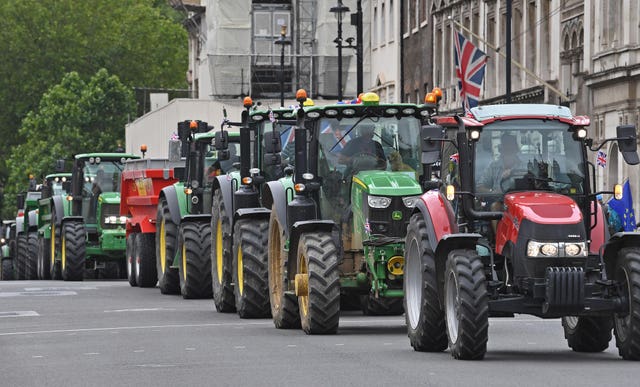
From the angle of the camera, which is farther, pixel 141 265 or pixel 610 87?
pixel 610 87

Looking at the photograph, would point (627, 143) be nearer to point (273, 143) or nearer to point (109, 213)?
point (273, 143)

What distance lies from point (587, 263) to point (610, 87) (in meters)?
31.9

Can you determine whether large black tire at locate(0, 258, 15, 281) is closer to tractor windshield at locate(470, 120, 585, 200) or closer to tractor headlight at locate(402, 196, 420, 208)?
tractor headlight at locate(402, 196, 420, 208)

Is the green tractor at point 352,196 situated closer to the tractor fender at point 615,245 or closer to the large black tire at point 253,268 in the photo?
the large black tire at point 253,268

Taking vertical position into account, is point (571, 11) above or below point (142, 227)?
above

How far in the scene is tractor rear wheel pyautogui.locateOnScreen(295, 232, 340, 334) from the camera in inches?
896

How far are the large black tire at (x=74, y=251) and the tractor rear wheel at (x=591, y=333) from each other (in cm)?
2550

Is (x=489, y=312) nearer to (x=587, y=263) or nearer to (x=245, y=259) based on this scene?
(x=587, y=263)

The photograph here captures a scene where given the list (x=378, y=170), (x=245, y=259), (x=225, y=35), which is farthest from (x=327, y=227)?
(x=225, y=35)

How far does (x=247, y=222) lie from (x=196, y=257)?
19.9ft

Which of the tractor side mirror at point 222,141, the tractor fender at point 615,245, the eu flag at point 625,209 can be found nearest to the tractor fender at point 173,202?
the tractor side mirror at point 222,141

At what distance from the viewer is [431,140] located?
737 inches

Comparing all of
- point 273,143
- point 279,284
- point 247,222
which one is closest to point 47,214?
point 247,222

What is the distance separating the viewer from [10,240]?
6662 cm
